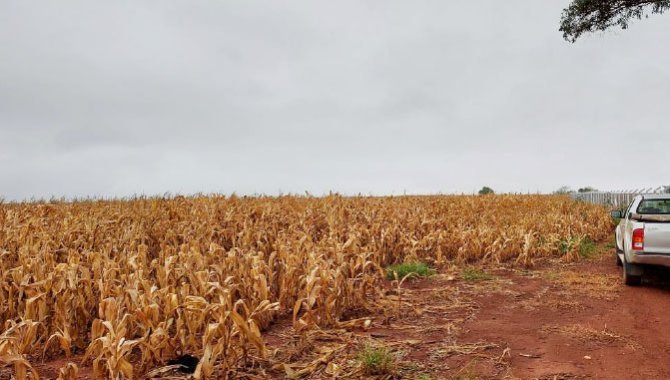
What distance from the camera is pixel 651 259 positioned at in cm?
950

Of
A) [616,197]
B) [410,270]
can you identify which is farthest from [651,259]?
[616,197]

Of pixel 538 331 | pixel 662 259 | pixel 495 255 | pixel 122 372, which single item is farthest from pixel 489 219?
pixel 122 372

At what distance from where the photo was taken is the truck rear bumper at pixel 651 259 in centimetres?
934

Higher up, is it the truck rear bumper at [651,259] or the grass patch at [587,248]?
the truck rear bumper at [651,259]

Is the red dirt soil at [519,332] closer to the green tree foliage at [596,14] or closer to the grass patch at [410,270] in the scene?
the grass patch at [410,270]

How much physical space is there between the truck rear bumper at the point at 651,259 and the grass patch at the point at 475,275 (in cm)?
258

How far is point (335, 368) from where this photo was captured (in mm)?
5449

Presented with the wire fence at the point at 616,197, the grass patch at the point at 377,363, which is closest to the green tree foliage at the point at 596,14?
the wire fence at the point at 616,197

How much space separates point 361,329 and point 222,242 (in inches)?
271

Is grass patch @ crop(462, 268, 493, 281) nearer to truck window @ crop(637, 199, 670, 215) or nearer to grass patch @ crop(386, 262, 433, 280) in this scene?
grass patch @ crop(386, 262, 433, 280)

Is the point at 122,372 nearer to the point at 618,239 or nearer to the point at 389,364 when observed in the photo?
the point at 389,364

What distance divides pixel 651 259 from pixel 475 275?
3.10 metres

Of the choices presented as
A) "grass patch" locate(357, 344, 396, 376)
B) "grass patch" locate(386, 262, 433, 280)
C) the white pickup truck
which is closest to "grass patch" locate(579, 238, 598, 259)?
the white pickup truck

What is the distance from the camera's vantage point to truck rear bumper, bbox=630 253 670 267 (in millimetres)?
9344
